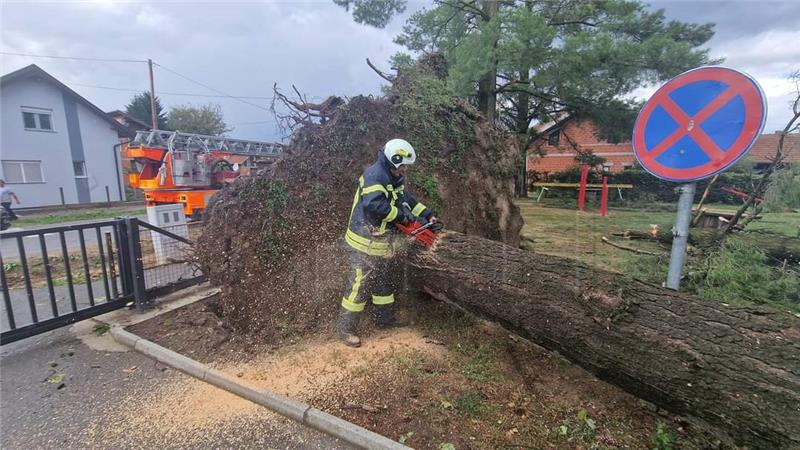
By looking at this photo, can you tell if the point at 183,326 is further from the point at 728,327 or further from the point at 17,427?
the point at 728,327

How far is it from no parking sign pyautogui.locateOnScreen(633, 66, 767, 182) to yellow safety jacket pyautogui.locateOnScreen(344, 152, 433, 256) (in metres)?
1.81

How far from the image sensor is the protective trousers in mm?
3264

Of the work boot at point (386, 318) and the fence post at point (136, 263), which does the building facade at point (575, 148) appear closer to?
the work boot at point (386, 318)

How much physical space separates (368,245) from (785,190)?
14.4 feet

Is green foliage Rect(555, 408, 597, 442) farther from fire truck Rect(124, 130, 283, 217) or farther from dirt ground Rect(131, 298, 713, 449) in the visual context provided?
fire truck Rect(124, 130, 283, 217)

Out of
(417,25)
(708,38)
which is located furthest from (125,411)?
(708,38)

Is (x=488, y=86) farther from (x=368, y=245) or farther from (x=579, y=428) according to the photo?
(x=579, y=428)

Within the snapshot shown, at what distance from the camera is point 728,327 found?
1.96m

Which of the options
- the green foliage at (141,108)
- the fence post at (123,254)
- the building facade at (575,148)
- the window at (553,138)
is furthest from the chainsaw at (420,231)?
the green foliage at (141,108)

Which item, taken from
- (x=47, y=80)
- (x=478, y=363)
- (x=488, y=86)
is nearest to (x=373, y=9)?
(x=488, y=86)

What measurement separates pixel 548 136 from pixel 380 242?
57.8 feet

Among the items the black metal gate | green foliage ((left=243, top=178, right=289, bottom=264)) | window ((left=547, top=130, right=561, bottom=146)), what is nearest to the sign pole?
green foliage ((left=243, top=178, right=289, bottom=264))

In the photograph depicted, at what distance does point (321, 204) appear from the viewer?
3.85m

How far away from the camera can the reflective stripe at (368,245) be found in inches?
126
